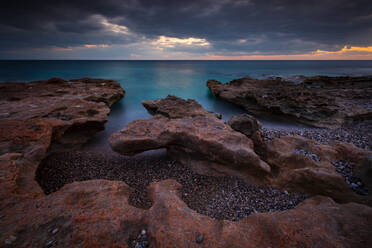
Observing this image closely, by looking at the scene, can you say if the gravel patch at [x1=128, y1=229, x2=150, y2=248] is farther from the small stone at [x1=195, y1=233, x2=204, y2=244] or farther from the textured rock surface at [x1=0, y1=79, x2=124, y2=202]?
the textured rock surface at [x1=0, y1=79, x2=124, y2=202]

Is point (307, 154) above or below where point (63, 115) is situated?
below

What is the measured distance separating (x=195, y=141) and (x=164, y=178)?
4.26ft

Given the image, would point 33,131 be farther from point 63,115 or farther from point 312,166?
point 312,166

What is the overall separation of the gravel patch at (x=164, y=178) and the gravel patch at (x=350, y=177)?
0.95m

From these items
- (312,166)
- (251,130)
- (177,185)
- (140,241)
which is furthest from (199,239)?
(251,130)

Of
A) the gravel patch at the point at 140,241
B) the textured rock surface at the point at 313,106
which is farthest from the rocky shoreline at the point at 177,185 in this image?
the textured rock surface at the point at 313,106

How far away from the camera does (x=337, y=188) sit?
3.35 metres

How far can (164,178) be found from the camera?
4.40m

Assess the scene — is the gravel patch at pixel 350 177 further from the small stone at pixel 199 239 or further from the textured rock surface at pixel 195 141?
the small stone at pixel 199 239

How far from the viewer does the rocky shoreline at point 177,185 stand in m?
2.13

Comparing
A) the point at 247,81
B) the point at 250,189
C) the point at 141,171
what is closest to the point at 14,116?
the point at 141,171

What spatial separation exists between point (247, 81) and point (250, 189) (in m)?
14.0

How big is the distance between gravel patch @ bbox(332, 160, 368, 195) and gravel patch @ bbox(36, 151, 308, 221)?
3.10ft

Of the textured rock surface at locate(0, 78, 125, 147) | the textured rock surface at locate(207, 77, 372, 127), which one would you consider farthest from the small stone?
the textured rock surface at locate(207, 77, 372, 127)
